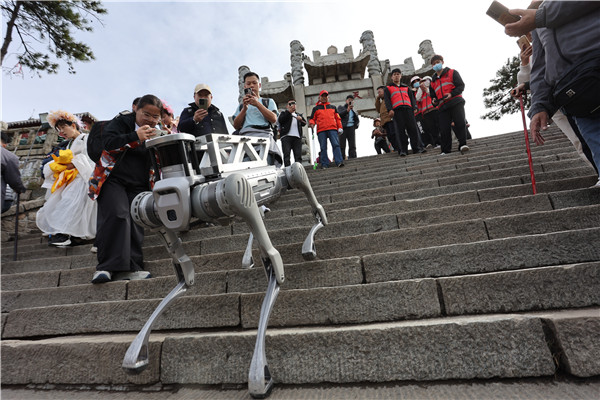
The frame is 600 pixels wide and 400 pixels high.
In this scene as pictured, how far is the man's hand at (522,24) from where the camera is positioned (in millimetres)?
1728

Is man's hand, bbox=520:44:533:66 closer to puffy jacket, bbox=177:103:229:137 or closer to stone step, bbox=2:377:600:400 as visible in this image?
stone step, bbox=2:377:600:400

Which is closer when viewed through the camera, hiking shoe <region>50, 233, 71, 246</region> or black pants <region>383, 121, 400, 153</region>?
hiking shoe <region>50, 233, 71, 246</region>

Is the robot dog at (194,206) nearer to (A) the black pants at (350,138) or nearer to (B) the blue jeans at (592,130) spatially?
(B) the blue jeans at (592,130)

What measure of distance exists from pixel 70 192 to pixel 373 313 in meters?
4.06

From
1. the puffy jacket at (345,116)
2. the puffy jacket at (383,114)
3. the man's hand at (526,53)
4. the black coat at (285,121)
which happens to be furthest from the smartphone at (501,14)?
the puffy jacket at (345,116)

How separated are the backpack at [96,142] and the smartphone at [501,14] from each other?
3056 mm

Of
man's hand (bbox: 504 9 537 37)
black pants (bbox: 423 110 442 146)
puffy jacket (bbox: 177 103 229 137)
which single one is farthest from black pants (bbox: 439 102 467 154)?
puffy jacket (bbox: 177 103 229 137)

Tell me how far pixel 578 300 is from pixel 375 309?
0.97m

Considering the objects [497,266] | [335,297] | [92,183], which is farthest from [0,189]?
[497,266]

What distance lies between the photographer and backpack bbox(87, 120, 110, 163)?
95.2 inches

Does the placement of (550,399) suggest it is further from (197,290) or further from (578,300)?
(197,290)

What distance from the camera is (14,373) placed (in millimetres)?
1787

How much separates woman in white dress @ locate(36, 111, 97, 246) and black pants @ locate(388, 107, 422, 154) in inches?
219

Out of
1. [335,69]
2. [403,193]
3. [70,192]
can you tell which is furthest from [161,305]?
[335,69]
